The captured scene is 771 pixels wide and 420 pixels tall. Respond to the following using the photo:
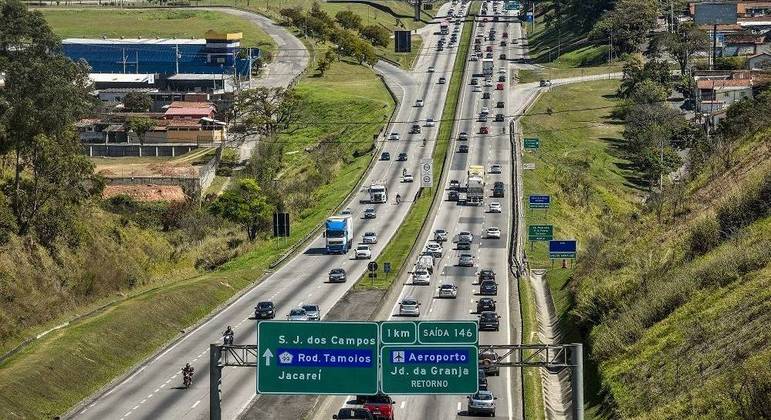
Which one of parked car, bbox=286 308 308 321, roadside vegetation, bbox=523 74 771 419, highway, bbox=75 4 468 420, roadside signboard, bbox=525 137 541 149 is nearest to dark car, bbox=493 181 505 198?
roadside vegetation, bbox=523 74 771 419

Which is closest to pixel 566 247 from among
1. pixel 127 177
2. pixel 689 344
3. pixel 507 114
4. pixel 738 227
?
pixel 738 227

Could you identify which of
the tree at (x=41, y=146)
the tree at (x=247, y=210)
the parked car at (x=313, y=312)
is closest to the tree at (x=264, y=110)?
the tree at (x=247, y=210)

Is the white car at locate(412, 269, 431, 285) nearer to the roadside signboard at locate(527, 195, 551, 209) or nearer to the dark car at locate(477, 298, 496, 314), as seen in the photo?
the dark car at locate(477, 298, 496, 314)

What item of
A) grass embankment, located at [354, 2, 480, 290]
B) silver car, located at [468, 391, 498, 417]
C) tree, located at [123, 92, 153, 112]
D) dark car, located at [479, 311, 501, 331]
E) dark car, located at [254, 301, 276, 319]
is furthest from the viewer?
tree, located at [123, 92, 153, 112]

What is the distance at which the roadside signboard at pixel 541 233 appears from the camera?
100125mm

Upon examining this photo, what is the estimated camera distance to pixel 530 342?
67375 mm

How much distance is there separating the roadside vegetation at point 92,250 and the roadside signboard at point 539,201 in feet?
57.7

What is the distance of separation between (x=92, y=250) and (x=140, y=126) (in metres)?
66.3

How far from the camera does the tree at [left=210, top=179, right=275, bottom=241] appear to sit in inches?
4486

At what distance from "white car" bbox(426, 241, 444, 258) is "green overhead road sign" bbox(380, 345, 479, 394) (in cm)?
5780

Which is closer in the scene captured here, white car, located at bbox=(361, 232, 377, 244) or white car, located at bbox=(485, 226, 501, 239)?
white car, located at bbox=(361, 232, 377, 244)

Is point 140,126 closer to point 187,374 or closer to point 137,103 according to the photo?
point 137,103

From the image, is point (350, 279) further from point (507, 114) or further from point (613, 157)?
point (507, 114)

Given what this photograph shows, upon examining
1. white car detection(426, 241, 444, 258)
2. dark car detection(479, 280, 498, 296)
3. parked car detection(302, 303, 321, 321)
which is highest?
parked car detection(302, 303, 321, 321)
